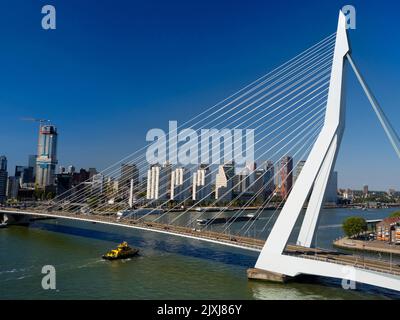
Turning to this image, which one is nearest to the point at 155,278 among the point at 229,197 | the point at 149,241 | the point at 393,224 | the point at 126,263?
the point at 126,263

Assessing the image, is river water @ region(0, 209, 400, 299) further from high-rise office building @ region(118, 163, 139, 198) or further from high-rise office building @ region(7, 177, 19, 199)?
high-rise office building @ region(7, 177, 19, 199)

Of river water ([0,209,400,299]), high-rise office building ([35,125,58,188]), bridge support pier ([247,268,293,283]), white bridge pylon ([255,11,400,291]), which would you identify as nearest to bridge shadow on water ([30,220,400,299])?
river water ([0,209,400,299])

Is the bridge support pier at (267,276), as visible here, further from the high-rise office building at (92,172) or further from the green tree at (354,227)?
the high-rise office building at (92,172)

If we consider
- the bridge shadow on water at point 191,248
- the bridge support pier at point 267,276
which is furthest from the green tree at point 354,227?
the bridge support pier at point 267,276

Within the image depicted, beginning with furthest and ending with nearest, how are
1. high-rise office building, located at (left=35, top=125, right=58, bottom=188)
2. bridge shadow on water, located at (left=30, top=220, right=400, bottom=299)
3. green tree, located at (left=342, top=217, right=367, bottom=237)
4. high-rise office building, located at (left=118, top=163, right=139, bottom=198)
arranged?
high-rise office building, located at (left=35, top=125, right=58, bottom=188) < green tree, located at (left=342, top=217, right=367, bottom=237) < high-rise office building, located at (left=118, top=163, right=139, bottom=198) < bridge shadow on water, located at (left=30, top=220, right=400, bottom=299)

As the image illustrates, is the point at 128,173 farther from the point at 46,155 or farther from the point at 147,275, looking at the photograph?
the point at 46,155

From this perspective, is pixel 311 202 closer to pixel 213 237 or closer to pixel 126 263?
pixel 213 237
